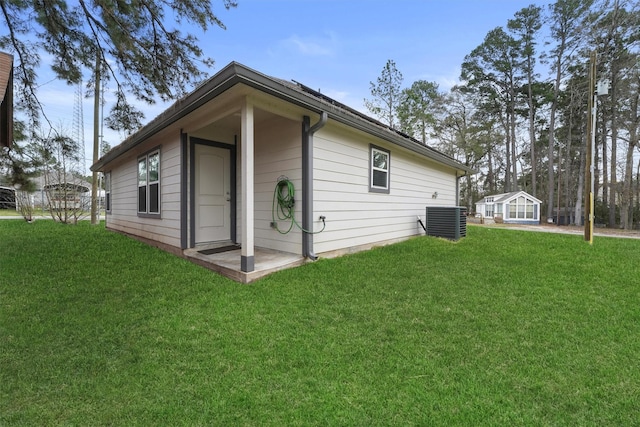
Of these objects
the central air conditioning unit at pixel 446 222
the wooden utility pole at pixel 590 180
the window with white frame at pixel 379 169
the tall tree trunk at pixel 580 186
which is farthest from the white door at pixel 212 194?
the tall tree trunk at pixel 580 186

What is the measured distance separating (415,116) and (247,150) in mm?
17799

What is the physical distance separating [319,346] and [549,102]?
27.0 metres

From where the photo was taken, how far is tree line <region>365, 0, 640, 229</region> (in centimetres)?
1670

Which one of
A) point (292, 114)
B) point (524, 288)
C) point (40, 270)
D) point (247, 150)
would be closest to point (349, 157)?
point (292, 114)

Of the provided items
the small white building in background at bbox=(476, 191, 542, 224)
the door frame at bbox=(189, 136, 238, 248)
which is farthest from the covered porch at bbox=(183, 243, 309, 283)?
the small white building in background at bbox=(476, 191, 542, 224)

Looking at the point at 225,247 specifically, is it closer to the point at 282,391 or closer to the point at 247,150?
the point at 247,150

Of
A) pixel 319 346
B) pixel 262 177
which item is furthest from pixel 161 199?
pixel 319 346

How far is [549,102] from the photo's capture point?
21672 millimetres

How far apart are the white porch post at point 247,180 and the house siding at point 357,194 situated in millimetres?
1099

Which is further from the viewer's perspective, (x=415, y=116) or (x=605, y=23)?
(x=415, y=116)

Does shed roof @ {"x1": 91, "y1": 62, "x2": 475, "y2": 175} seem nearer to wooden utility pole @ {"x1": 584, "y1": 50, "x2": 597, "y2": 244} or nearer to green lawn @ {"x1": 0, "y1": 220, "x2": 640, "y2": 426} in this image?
green lawn @ {"x1": 0, "y1": 220, "x2": 640, "y2": 426}

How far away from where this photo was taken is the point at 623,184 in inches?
708

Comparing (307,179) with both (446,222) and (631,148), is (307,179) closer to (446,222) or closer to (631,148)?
(446,222)

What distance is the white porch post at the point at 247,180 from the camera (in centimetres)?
364
